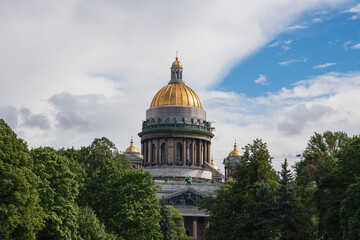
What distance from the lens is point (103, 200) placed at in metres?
63.9

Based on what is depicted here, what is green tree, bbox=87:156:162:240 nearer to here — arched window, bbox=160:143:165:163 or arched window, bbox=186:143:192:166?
arched window, bbox=160:143:165:163

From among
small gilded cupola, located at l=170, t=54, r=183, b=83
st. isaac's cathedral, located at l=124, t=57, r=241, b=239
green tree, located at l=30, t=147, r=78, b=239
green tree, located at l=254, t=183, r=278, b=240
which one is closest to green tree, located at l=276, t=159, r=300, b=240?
green tree, located at l=254, t=183, r=278, b=240

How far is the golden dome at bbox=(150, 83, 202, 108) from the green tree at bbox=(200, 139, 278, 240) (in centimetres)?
6645

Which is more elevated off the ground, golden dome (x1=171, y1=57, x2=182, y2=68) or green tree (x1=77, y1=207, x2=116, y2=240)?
golden dome (x1=171, y1=57, x2=182, y2=68)

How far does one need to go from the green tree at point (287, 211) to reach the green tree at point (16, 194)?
19167 millimetres

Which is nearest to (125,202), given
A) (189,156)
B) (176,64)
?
(189,156)

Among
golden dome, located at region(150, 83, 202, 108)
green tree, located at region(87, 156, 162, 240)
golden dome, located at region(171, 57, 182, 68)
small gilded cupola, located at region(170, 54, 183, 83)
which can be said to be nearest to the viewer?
green tree, located at region(87, 156, 162, 240)

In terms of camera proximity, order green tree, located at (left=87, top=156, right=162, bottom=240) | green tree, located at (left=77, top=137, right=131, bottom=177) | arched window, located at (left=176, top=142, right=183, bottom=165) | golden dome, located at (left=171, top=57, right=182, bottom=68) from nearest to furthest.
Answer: green tree, located at (left=87, top=156, right=162, bottom=240)
green tree, located at (left=77, top=137, right=131, bottom=177)
arched window, located at (left=176, top=142, right=183, bottom=165)
golden dome, located at (left=171, top=57, right=182, bottom=68)

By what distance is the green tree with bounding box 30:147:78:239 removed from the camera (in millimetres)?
49969

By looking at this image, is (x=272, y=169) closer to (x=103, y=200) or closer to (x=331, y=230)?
(x=331, y=230)

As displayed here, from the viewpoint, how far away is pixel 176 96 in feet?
427

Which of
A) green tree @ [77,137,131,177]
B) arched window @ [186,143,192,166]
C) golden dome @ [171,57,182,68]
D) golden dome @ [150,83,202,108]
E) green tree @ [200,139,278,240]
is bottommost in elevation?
green tree @ [200,139,278,240]

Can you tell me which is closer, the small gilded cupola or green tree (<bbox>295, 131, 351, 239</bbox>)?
green tree (<bbox>295, 131, 351, 239</bbox>)

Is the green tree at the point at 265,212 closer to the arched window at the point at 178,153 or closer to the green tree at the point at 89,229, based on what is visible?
the green tree at the point at 89,229
